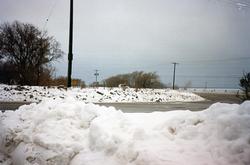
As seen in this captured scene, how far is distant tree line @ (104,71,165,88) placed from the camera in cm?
3575

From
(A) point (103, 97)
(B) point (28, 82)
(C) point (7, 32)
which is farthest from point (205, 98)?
(C) point (7, 32)

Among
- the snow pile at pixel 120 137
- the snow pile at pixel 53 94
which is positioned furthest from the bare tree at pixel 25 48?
→ the snow pile at pixel 120 137

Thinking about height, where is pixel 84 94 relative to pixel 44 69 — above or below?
below

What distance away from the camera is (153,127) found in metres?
4.79

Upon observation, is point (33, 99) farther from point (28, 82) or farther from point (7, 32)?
point (7, 32)

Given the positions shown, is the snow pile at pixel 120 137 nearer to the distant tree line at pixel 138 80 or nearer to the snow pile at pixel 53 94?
the snow pile at pixel 53 94

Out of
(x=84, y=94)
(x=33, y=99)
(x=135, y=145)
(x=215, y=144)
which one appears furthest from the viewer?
(x=84, y=94)

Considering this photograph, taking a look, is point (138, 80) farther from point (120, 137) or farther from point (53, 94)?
point (120, 137)

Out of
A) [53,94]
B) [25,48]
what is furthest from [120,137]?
[25,48]

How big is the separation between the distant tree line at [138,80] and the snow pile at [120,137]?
94.5ft

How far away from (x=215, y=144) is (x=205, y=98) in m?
22.8

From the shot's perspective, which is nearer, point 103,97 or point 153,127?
point 153,127

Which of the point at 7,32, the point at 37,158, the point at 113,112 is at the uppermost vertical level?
the point at 7,32

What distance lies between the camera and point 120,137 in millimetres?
4277
